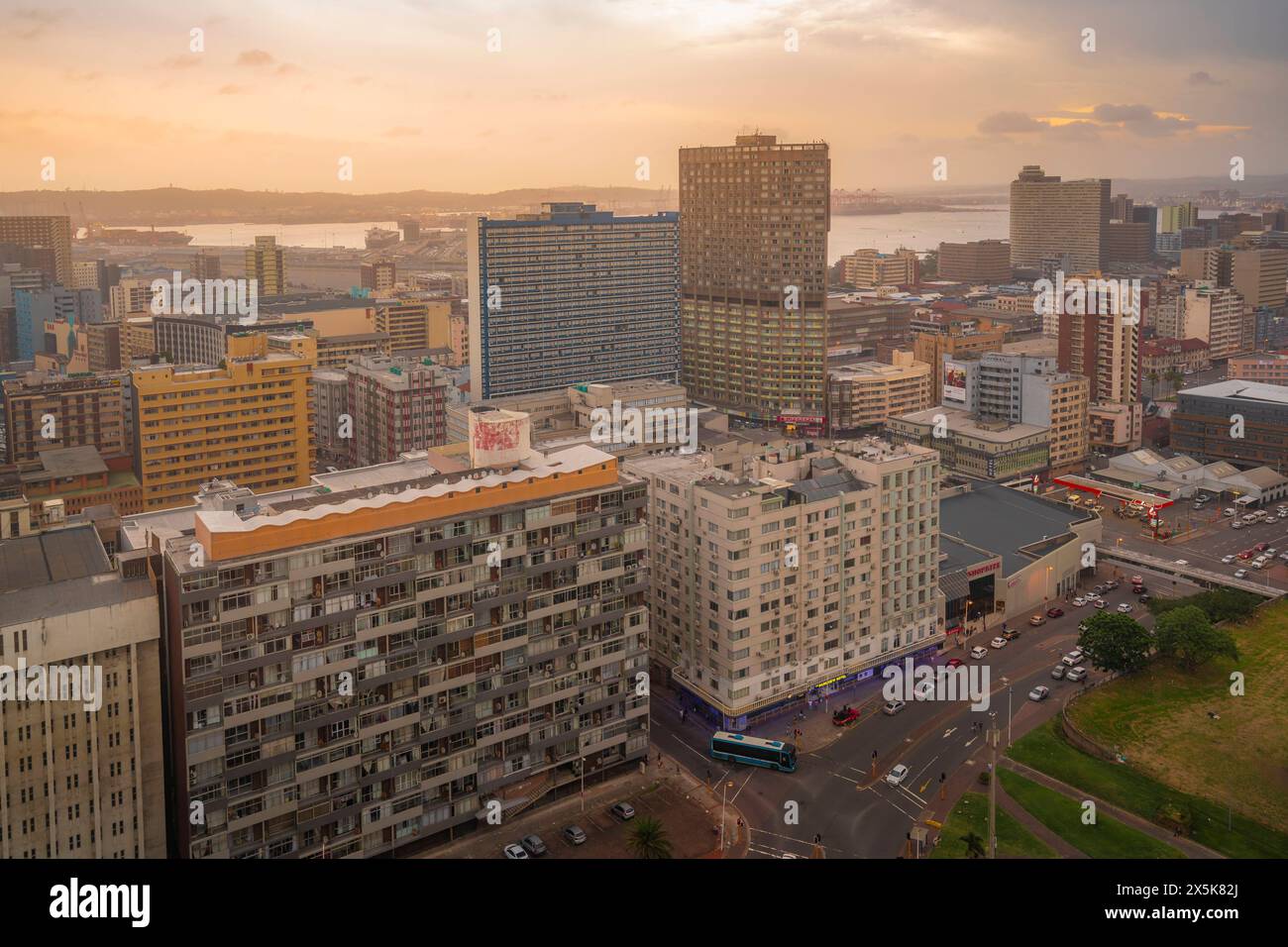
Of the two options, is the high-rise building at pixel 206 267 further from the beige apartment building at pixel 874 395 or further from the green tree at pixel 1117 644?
the green tree at pixel 1117 644

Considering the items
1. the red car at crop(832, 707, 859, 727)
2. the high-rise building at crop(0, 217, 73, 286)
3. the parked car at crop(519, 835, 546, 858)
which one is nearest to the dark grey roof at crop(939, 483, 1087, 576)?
the red car at crop(832, 707, 859, 727)

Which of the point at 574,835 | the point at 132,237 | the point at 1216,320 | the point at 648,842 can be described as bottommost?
the point at 574,835

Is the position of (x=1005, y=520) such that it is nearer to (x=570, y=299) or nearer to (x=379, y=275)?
(x=570, y=299)

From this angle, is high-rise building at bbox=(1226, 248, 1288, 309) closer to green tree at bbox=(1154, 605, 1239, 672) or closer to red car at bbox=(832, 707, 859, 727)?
green tree at bbox=(1154, 605, 1239, 672)

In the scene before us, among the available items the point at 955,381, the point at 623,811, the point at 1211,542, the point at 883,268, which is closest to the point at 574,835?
the point at 623,811
